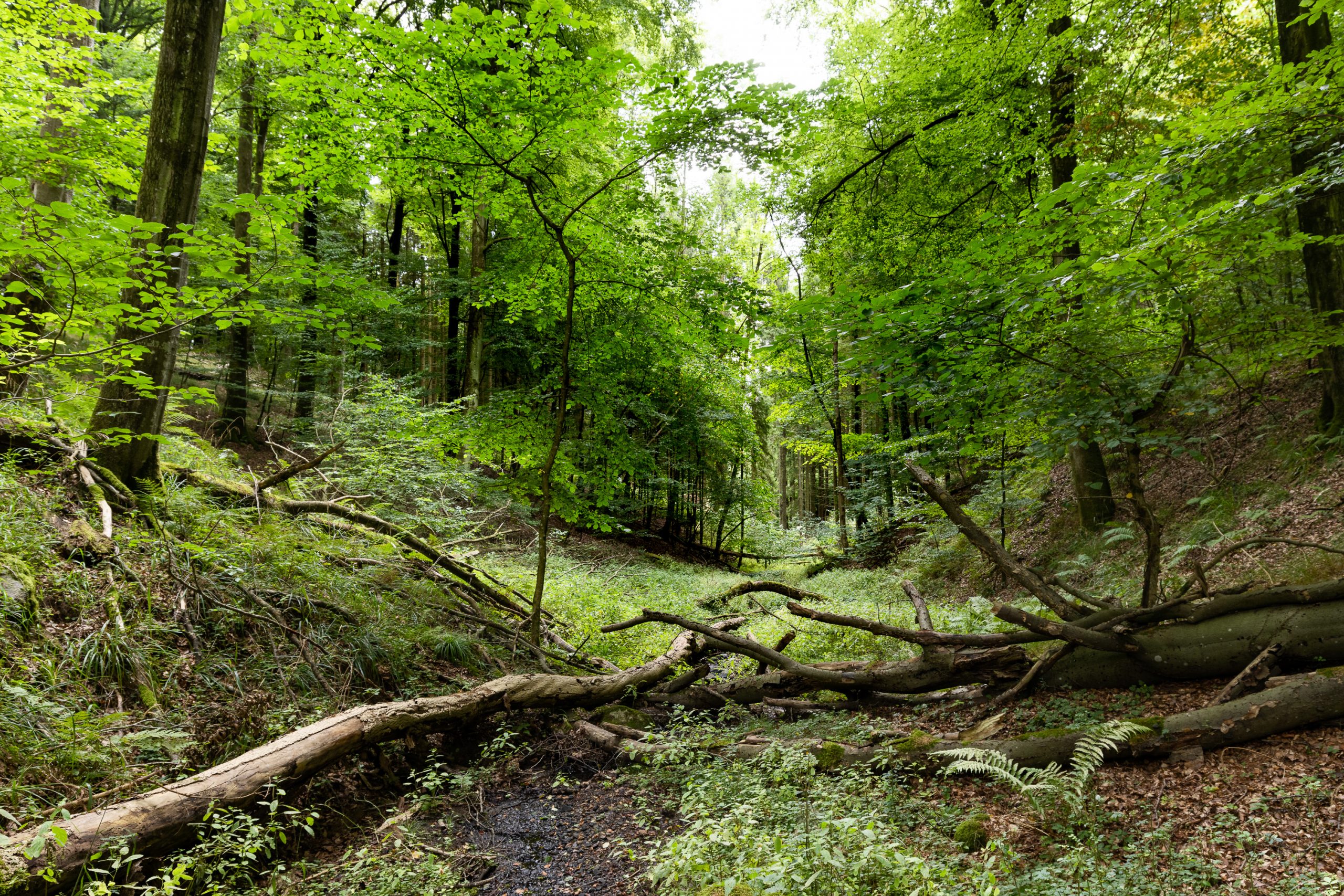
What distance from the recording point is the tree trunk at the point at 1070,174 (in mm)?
7969

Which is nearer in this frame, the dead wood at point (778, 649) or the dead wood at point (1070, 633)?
the dead wood at point (1070, 633)

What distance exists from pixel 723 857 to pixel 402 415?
25.8 feet

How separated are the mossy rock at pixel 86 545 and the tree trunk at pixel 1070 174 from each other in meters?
10.6

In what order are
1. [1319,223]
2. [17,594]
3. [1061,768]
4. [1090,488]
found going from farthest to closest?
[1090,488] → [1319,223] → [17,594] → [1061,768]

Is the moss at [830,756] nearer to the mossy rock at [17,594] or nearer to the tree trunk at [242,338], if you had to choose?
the mossy rock at [17,594]

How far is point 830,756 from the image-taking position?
4.55 m

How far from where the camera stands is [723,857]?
3211 mm

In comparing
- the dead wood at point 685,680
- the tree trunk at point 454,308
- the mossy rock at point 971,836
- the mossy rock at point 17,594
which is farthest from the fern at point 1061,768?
the tree trunk at point 454,308

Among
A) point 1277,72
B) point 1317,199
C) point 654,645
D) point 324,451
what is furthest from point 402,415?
point 1317,199

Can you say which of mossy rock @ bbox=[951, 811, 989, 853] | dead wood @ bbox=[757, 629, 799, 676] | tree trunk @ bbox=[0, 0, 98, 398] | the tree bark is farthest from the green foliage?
the tree bark

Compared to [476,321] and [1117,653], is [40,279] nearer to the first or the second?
[476,321]

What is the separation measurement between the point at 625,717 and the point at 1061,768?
387 cm

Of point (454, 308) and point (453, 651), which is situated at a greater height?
point (454, 308)

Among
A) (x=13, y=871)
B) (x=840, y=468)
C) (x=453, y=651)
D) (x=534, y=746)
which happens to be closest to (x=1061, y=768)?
(x=534, y=746)
